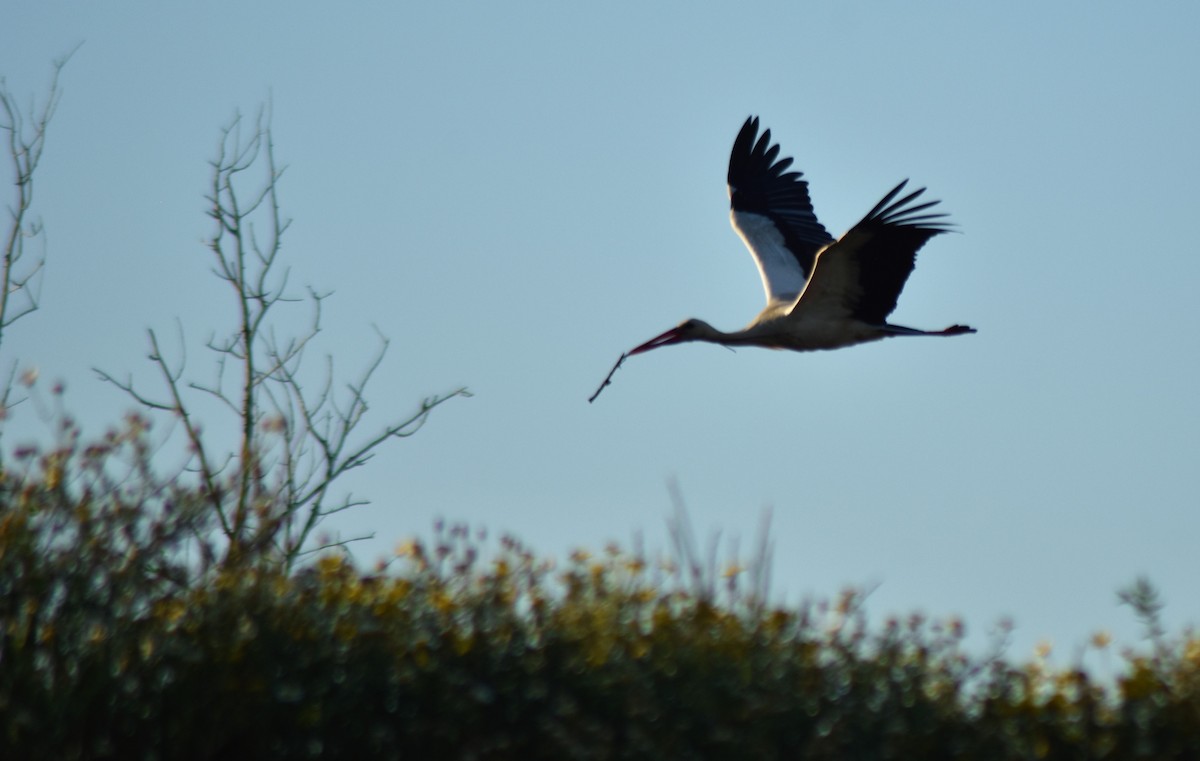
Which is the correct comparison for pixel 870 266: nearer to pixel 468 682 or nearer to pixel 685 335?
pixel 685 335

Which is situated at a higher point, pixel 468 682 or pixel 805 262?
pixel 805 262

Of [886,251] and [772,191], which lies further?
[772,191]

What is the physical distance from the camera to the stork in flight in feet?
31.8

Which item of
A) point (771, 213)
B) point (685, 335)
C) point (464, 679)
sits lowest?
point (464, 679)

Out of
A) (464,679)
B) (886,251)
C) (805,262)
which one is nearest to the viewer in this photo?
(464,679)

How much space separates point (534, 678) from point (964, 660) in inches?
62.4

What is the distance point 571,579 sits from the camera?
6.56 meters

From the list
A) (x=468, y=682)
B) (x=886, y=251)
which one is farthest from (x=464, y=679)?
(x=886, y=251)

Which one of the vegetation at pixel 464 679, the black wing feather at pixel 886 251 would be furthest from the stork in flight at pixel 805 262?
the vegetation at pixel 464 679

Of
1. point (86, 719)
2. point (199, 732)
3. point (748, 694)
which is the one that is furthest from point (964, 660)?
point (86, 719)

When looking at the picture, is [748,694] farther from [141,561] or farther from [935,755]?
[141,561]

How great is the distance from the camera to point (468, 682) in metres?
5.99

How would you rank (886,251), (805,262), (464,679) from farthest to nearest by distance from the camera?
1. (805,262)
2. (886,251)
3. (464,679)

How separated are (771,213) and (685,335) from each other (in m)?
1.71
